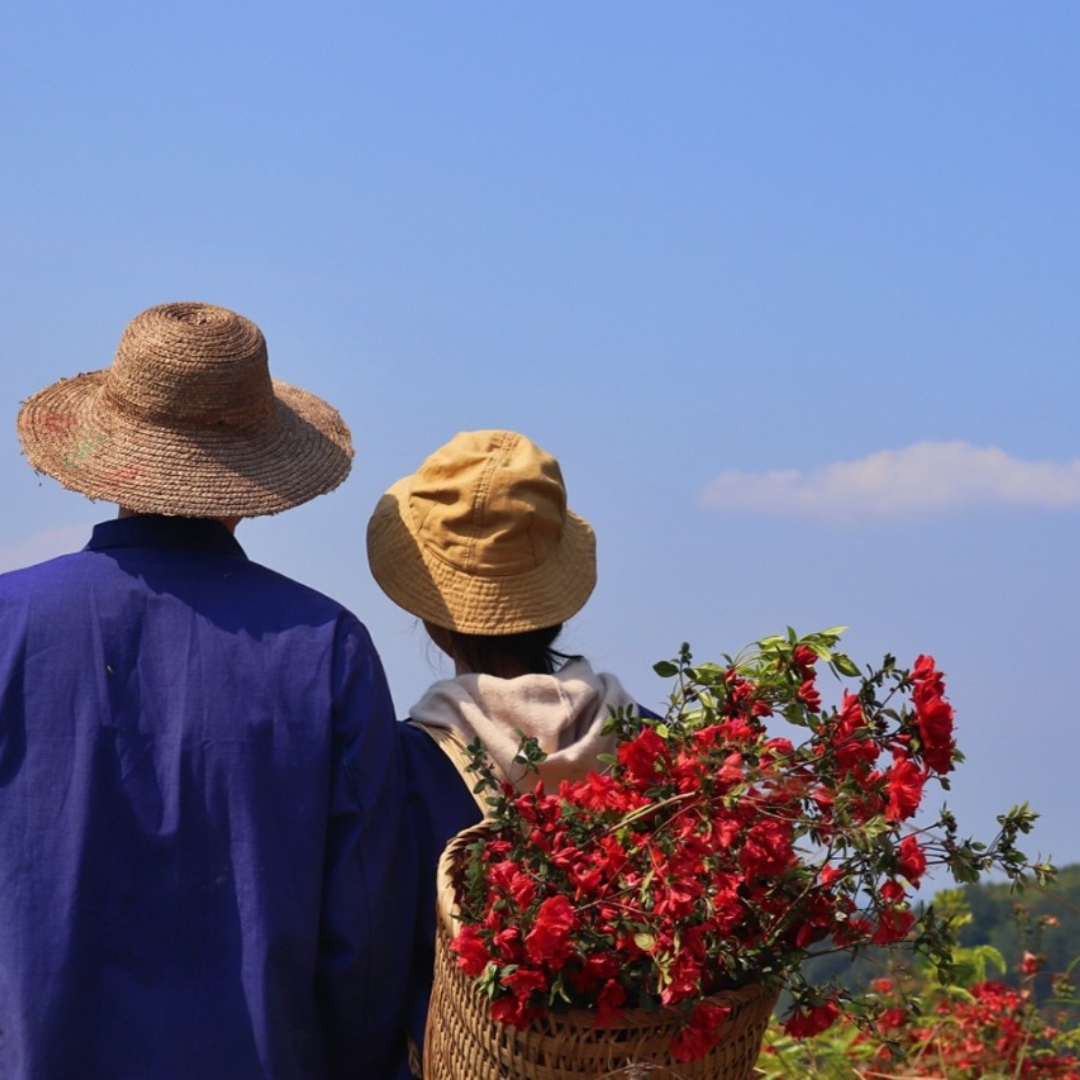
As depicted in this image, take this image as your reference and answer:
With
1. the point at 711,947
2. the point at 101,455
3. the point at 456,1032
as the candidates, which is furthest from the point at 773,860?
the point at 101,455

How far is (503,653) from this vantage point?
3033mm

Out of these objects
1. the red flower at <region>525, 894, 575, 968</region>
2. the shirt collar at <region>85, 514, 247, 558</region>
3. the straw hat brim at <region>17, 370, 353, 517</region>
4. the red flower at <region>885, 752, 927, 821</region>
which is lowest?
the red flower at <region>525, 894, 575, 968</region>

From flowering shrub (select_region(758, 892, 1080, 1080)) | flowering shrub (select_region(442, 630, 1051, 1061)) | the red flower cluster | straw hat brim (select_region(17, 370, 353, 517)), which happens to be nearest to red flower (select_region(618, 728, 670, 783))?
flowering shrub (select_region(442, 630, 1051, 1061))

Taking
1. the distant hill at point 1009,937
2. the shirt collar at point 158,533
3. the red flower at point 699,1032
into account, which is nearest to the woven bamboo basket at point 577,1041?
the red flower at point 699,1032

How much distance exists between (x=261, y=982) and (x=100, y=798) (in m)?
0.38

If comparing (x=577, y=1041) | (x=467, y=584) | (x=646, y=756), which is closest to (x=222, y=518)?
(x=467, y=584)

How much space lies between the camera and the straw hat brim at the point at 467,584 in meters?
2.99

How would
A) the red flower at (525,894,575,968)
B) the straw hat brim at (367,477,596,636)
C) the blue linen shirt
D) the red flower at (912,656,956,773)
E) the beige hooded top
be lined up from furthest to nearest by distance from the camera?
the straw hat brim at (367,477,596,636) → the beige hooded top → the blue linen shirt → the red flower at (912,656,956,773) → the red flower at (525,894,575,968)

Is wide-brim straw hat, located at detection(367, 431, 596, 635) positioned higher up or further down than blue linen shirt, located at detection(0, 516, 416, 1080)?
higher up

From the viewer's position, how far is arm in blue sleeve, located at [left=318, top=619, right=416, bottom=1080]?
8.95 feet

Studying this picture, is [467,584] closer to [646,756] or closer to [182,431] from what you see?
[182,431]

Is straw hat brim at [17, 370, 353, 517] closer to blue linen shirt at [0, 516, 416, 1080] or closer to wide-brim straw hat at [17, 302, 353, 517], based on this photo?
wide-brim straw hat at [17, 302, 353, 517]

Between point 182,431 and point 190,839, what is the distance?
2.27 ft

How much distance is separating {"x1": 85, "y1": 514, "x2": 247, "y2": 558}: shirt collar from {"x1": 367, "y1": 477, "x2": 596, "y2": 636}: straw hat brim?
33 centimetres
